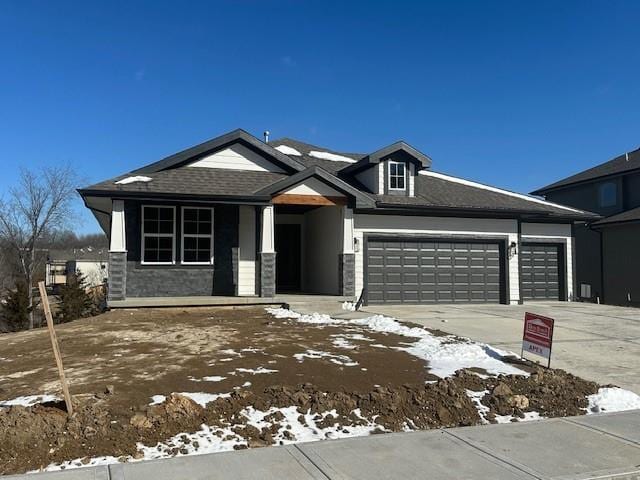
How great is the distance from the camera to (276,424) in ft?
17.4

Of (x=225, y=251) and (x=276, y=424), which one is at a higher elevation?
(x=225, y=251)

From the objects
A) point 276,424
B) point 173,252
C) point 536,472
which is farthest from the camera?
point 173,252

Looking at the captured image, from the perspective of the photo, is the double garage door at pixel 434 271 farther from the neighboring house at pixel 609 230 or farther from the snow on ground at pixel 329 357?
the snow on ground at pixel 329 357

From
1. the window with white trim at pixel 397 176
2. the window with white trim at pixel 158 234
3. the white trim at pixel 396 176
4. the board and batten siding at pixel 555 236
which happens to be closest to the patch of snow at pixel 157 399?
the window with white trim at pixel 158 234

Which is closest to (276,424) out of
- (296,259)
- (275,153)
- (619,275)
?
(275,153)

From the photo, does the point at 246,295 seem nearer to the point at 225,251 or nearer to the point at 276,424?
the point at 225,251

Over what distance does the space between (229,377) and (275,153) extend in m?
11.1

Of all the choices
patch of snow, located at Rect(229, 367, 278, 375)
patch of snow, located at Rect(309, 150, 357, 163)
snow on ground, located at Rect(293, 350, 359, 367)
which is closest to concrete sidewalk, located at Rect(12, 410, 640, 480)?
patch of snow, located at Rect(229, 367, 278, 375)

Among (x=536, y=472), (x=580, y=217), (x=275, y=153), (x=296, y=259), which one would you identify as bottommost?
(x=536, y=472)

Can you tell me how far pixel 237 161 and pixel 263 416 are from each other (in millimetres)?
12458

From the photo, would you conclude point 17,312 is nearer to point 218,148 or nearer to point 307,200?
point 218,148

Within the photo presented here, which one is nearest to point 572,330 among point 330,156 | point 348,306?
point 348,306

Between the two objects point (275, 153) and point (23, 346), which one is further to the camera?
point (275, 153)

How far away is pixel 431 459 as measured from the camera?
4617 millimetres
